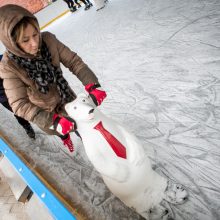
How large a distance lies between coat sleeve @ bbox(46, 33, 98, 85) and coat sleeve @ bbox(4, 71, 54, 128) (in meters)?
0.32

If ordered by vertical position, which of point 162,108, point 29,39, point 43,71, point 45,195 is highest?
point 29,39

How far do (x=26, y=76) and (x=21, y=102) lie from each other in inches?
6.2

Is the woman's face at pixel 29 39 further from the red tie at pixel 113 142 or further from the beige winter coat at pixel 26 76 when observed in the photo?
the red tie at pixel 113 142

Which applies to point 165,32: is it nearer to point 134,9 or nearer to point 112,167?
point 134,9

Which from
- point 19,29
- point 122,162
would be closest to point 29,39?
point 19,29

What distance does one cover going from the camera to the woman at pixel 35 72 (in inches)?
47.3

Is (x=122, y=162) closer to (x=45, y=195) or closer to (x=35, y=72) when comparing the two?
(x=45, y=195)

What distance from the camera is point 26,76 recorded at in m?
1.35

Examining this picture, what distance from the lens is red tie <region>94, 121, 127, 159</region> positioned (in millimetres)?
1136

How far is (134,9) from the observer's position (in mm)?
5258

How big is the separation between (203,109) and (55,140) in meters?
1.49

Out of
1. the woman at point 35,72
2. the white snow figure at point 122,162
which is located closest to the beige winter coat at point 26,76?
the woman at point 35,72

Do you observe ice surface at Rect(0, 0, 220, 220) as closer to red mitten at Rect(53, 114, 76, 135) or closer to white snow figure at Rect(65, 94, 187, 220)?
white snow figure at Rect(65, 94, 187, 220)

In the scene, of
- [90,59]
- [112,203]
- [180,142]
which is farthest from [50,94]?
[90,59]
